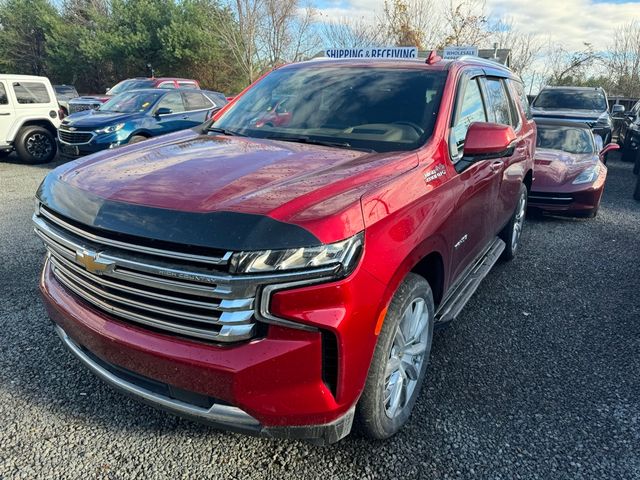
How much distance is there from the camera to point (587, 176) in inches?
261

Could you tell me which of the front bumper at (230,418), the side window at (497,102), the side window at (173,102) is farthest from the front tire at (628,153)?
the front bumper at (230,418)

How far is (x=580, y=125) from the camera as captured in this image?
308 inches

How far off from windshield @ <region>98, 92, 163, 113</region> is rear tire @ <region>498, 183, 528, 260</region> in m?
8.28

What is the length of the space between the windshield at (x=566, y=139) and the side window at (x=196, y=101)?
→ 753 cm

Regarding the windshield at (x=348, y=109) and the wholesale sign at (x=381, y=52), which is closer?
the windshield at (x=348, y=109)

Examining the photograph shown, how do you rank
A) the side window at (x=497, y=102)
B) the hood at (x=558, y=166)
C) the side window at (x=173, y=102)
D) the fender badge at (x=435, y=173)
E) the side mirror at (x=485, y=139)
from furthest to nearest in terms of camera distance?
the side window at (x=173, y=102) < the hood at (x=558, y=166) < the side window at (x=497, y=102) < the side mirror at (x=485, y=139) < the fender badge at (x=435, y=173)

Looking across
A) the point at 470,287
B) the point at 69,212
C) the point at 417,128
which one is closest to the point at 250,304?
the point at 69,212

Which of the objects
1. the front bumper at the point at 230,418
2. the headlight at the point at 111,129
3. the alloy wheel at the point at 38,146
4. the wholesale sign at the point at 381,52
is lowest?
the alloy wheel at the point at 38,146

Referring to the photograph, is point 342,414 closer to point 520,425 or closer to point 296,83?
point 520,425

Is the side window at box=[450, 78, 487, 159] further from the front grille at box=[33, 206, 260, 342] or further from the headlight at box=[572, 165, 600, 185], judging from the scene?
the headlight at box=[572, 165, 600, 185]

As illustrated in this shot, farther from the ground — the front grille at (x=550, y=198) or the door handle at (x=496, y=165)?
the door handle at (x=496, y=165)

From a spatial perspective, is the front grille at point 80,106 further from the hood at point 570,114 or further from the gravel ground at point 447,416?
the hood at point 570,114

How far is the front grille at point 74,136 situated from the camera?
9260mm

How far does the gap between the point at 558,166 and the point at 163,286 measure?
21.8 ft
